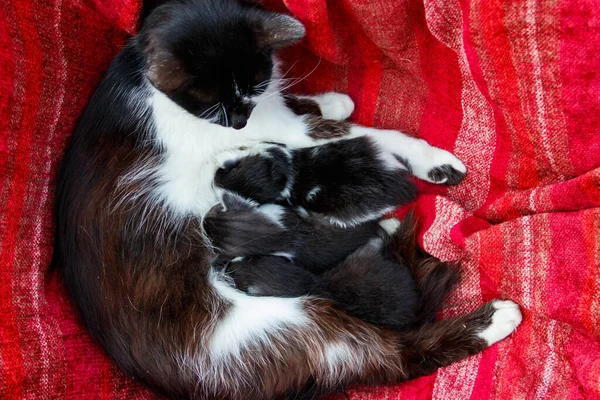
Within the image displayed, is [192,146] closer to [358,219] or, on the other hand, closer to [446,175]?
[358,219]

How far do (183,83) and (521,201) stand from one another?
3.47 feet

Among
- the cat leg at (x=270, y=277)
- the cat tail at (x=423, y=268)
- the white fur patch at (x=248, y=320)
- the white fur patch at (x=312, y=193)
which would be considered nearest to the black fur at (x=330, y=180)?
the white fur patch at (x=312, y=193)

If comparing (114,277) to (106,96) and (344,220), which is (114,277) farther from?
(344,220)

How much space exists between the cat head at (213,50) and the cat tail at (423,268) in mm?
649

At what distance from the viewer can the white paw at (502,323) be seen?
4.95ft

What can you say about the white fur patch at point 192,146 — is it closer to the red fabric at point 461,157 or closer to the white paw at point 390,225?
the red fabric at point 461,157

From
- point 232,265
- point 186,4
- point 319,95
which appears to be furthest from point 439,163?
point 186,4

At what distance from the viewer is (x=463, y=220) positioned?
1.67m

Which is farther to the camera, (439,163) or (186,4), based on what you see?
(439,163)

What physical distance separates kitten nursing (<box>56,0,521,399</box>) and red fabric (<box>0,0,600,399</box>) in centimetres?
8

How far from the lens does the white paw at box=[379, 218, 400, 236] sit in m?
1.77

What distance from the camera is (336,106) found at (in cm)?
191

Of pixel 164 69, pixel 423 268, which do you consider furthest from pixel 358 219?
pixel 164 69

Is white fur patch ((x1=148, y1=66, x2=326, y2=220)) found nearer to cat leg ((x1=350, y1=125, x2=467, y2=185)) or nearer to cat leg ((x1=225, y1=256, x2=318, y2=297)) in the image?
cat leg ((x1=225, y1=256, x2=318, y2=297))
